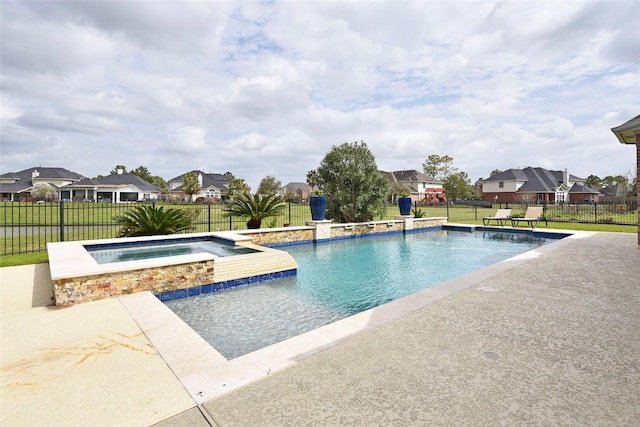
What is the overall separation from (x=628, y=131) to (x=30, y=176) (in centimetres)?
7453

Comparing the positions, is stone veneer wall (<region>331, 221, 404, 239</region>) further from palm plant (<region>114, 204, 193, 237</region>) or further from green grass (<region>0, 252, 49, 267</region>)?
green grass (<region>0, 252, 49, 267</region>)

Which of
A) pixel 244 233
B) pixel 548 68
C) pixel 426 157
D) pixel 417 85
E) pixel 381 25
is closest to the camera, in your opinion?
pixel 381 25

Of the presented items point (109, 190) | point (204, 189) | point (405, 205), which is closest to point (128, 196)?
point (109, 190)

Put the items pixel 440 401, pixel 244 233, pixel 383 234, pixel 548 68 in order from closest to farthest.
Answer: pixel 440 401, pixel 244 233, pixel 548 68, pixel 383 234

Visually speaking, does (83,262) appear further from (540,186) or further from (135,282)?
(540,186)

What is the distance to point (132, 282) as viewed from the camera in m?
5.22

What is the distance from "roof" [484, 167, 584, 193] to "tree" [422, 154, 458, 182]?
9616 millimetres

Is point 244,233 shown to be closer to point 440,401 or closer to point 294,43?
point 294,43

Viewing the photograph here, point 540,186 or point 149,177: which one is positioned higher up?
point 149,177

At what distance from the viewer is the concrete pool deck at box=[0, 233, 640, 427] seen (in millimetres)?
2062

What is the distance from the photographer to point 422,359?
276 cm

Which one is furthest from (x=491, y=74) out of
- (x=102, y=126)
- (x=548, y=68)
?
(x=102, y=126)

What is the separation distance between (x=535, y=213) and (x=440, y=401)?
57.8 ft

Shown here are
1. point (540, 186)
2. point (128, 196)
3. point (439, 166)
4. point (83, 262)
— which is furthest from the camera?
point (439, 166)
